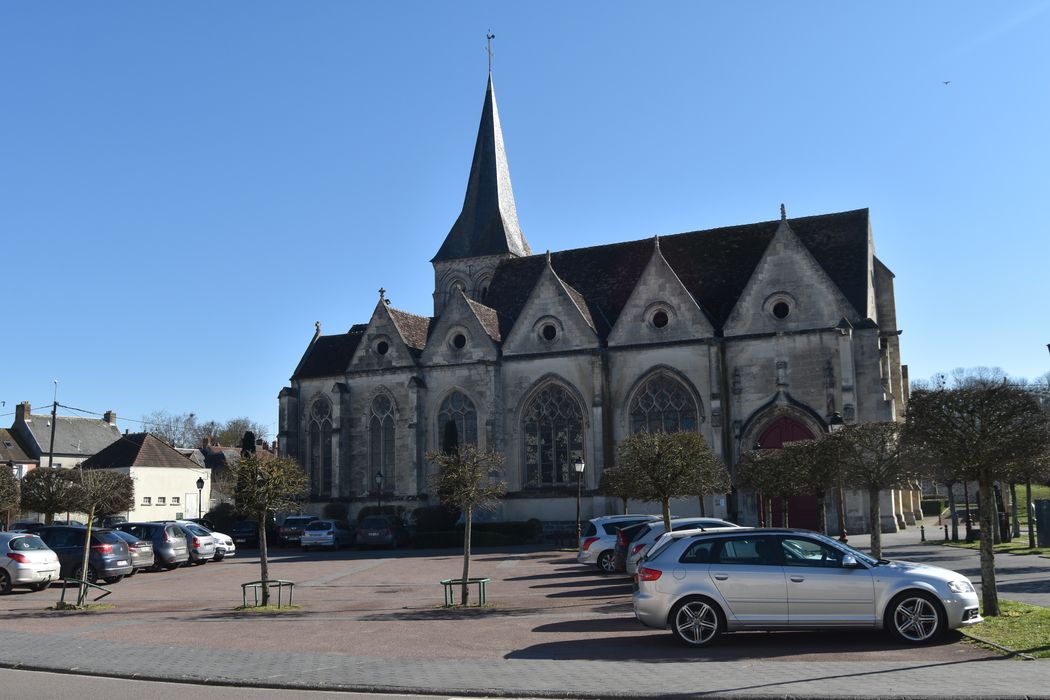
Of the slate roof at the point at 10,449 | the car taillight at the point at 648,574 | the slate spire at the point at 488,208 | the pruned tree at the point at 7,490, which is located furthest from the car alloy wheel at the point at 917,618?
the slate roof at the point at 10,449

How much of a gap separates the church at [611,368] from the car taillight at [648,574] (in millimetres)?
21659

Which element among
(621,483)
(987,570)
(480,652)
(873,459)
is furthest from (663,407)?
(480,652)

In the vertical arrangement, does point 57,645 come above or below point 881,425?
below

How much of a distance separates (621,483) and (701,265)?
1605 centimetres

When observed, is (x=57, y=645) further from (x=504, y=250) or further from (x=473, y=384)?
(x=504, y=250)

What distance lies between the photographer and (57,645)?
1370cm

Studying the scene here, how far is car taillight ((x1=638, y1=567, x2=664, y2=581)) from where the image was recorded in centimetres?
1264

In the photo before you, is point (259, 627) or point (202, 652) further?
point (259, 627)

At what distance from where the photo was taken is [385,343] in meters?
43.9

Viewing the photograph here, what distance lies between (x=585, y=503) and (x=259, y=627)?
78.8ft

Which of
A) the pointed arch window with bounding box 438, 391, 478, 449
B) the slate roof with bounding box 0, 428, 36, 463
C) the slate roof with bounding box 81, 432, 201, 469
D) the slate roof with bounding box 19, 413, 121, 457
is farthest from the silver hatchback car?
the slate roof with bounding box 19, 413, 121, 457

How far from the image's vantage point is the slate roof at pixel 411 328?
44.0 m

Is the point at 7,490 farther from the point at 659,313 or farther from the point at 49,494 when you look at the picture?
the point at 659,313

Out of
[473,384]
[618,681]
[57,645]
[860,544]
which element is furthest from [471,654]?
[473,384]
